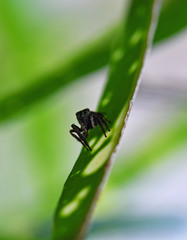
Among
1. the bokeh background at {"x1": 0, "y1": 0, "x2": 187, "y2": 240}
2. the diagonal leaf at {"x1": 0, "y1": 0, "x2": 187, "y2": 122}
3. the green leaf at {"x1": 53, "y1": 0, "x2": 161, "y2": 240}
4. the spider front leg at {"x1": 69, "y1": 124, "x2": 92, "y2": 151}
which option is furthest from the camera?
the bokeh background at {"x1": 0, "y1": 0, "x2": 187, "y2": 240}

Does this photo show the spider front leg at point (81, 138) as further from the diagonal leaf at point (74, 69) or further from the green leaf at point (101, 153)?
the diagonal leaf at point (74, 69)

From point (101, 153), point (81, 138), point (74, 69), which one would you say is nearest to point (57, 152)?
point (74, 69)

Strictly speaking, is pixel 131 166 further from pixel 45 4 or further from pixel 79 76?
pixel 45 4

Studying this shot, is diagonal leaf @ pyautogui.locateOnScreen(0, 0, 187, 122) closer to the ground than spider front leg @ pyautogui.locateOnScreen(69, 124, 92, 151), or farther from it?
farther from it

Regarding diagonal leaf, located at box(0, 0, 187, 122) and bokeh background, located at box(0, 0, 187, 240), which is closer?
diagonal leaf, located at box(0, 0, 187, 122)

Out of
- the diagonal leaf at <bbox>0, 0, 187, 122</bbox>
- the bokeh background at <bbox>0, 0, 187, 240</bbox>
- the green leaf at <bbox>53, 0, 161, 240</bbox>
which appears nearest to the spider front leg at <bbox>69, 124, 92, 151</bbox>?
the green leaf at <bbox>53, 0, 161, 240</bbox>

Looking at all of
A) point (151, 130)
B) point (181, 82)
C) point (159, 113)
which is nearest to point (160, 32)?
point (181, 82)

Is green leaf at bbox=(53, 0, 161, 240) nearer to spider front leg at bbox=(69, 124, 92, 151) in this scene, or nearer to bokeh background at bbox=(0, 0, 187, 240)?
spider front leg at bbox=(69, 124, 92, 151)
